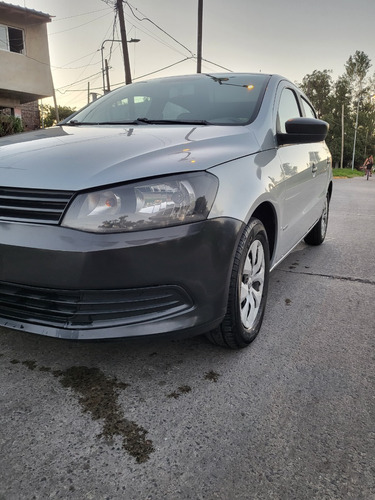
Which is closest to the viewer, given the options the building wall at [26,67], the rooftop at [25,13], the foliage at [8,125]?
the foliage at [8,125]

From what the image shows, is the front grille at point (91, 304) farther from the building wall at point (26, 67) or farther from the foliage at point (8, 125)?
the building wall at point (26, 67)

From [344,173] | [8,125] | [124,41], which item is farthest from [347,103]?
[8,125]

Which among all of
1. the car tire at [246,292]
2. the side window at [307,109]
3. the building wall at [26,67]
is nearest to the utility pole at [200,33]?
the building wall at [26,67]

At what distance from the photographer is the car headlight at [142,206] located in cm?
168

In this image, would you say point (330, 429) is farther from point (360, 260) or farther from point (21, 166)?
point (360, 260)

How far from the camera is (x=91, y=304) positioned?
5.64 feet

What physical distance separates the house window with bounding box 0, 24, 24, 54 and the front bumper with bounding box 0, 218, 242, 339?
60.4ft

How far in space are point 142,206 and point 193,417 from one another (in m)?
0.89

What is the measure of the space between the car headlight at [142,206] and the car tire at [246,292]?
382 mm

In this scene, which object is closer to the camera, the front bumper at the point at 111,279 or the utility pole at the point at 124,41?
the front bumper at the point at 111,279

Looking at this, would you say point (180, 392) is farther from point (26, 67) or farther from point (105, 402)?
point (26, 67)

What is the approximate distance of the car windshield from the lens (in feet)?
8.84

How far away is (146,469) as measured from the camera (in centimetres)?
141

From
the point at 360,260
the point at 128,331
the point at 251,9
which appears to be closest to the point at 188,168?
the point at 128,331
